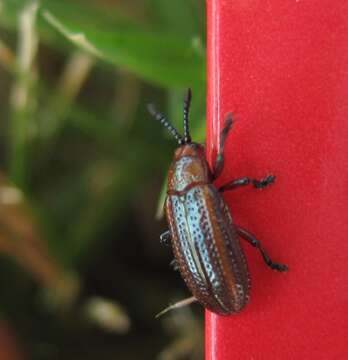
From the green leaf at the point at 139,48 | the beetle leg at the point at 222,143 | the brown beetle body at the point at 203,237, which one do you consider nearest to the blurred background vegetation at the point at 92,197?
the green leaf at the point at 139,48

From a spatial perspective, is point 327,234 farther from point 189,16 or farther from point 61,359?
point 61,359

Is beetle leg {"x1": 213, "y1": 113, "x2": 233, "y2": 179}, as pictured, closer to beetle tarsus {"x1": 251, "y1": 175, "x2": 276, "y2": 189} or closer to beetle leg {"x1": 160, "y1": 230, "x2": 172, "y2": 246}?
beetle tarsus {"x1": 251, "y1": 175, "x2": 276, "y2": 189}

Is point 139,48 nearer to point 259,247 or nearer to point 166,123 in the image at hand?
point 166,123

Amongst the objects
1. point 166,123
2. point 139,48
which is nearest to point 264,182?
point 166,123

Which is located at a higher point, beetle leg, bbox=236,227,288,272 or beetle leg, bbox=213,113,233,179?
beetle leg, bbox=213,113,233,179

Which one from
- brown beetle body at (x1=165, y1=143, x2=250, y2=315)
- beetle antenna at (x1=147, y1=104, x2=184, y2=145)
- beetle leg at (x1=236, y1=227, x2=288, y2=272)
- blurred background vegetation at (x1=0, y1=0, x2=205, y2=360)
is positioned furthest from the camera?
blurred background vegetation at (x1=0, y1=0, x2=205, y2=360)

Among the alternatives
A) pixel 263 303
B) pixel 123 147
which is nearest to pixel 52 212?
pixel 123 147

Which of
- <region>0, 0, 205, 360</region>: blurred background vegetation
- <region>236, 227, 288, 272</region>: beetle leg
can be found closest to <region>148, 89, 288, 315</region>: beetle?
<region>236, 227, 288, 272</region>: beetle leg
